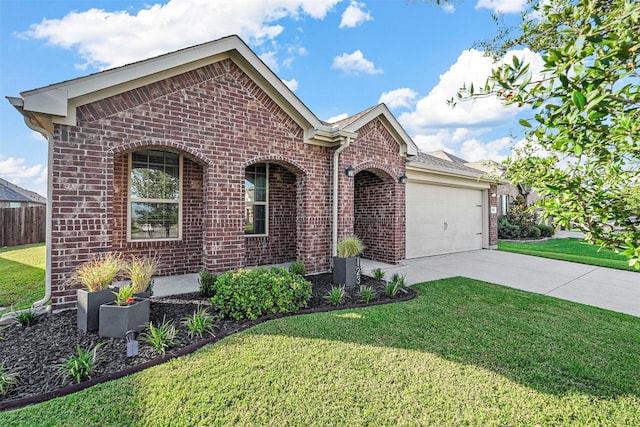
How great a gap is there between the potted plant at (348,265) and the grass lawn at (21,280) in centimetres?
572

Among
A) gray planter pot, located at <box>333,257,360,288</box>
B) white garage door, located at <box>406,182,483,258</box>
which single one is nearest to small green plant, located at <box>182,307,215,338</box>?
gray planter pot, located at <box>333,257,360,288</box>

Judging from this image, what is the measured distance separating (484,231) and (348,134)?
347 inches

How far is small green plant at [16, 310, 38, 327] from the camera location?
14.2ft

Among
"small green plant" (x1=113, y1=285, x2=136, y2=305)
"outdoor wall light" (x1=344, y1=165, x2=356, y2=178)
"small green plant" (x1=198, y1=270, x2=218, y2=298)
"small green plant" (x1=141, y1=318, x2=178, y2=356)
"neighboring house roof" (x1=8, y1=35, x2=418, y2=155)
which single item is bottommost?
"small green plant" (x1=141, y1=318, x2=178, y2=356)

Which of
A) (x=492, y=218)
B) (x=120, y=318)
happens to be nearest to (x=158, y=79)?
(x=120, y=318)

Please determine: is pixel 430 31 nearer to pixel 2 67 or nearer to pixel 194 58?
pixel 194 58

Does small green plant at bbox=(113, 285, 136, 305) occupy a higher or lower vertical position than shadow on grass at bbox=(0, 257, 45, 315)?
higher

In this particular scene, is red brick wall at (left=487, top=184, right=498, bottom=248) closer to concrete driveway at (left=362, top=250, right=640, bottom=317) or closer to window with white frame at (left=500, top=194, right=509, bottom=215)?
concrete driveway at (left=362, top=250, right=640, bottom=317)

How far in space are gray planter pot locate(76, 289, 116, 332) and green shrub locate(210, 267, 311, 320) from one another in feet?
4.91

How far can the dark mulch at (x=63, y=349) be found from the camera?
9.55 feet

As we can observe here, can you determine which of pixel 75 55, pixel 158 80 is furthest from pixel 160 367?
pixel 75 55

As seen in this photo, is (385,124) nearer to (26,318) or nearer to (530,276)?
(530,276)

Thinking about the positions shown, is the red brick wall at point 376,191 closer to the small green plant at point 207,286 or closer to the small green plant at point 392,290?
the small green plant at point 392,290

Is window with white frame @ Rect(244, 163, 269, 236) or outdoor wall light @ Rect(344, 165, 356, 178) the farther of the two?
window with white frame @ Rect(244, 163, 269, 236)
